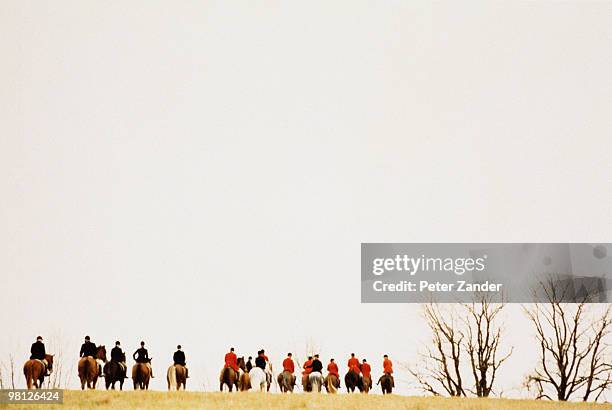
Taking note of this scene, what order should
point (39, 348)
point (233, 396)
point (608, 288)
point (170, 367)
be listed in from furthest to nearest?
point (608, 288)
point (170, 367)
point (39, 348)
point (233, 396)

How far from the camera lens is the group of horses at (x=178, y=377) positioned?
25.9m

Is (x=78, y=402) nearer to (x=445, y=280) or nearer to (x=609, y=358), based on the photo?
(x=445, y=280)

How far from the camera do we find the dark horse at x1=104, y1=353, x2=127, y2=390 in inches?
1065

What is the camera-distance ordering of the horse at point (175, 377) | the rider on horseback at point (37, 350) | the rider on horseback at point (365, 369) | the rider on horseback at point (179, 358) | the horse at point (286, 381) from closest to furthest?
1. the rider on horseback at point (37, 350)
2. the horse at point (175, 377)
3. the rider on horseback at point (179, 358)
4. the horse at point (286, 381)
5. the rider on horseback at point (365, 369)

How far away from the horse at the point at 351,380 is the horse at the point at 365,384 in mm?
195

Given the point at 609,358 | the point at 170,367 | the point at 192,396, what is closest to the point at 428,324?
the point at 609,358

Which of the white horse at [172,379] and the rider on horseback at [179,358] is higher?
the rider on horseback at [179,358]

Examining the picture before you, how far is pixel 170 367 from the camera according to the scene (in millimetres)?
28062

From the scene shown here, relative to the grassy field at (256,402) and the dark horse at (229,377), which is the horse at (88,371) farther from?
the dark horse at (229,377)

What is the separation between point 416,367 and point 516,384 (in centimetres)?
513

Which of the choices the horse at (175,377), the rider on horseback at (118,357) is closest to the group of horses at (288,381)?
the horse at (175,377)

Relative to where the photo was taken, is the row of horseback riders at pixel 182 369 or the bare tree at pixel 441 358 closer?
the row of horseback riders at pixel 182 369

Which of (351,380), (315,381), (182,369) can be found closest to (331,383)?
(315,381)

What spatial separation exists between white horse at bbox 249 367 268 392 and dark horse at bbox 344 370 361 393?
331 cm
